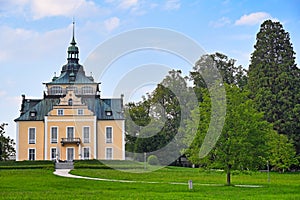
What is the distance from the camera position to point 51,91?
220 ft

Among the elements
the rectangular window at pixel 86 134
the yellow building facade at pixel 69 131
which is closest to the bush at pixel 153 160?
the yellow building facade at pixel 69 131

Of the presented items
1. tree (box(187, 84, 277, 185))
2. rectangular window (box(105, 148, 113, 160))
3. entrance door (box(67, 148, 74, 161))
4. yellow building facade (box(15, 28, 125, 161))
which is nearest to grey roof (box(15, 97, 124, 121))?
yellow building facade (box(15, 28, 125, 161))

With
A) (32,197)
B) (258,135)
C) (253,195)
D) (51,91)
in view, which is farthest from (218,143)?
(51,91)

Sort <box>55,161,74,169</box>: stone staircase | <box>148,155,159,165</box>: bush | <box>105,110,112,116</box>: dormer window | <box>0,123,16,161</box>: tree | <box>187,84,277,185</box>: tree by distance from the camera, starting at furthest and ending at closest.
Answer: <box>105,110,112,116</box>: dormer window
<box>0,123,16,161</box>: tree
<box>148,155,159,165</box>: bush
<box>55,161,74,169</box>: stone staircase
<box>187,84,277,185</box>: tree

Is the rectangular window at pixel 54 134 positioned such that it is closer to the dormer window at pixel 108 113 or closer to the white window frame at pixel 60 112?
the white window frame at pixel 60 112

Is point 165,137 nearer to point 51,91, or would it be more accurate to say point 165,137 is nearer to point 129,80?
point 51,91

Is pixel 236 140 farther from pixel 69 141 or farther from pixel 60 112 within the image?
pixel 60 112

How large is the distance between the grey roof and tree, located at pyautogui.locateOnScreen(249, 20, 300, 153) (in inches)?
608

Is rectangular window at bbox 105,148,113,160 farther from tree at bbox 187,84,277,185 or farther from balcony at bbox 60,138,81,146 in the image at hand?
tree at bbox 187,84,277,185

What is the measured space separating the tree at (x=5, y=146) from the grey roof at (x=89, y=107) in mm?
2672

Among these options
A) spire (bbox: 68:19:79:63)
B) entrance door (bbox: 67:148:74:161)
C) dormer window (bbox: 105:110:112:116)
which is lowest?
entrance door (bbox: 67:148:74:161)

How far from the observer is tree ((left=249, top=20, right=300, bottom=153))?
54.3 metres

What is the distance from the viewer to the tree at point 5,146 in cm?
5965

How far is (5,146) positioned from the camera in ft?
206
